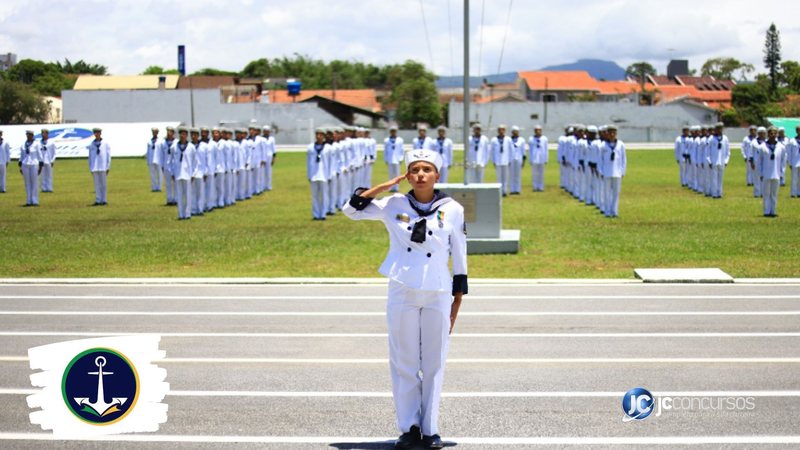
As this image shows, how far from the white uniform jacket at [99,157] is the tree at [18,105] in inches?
1753

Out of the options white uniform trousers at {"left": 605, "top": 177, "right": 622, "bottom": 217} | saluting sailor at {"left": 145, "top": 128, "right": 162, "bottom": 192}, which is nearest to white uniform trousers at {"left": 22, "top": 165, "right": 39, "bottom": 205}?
saluting sailor at {"left": 145, "top": 128, "right": 162, "bottom": 192}

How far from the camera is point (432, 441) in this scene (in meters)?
7.54

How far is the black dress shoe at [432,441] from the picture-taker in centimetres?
753

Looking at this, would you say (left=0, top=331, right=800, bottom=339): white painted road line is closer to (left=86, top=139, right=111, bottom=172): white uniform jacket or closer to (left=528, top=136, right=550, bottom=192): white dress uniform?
(left=86, top=139, right=111, bottom=172): white uniform jacket

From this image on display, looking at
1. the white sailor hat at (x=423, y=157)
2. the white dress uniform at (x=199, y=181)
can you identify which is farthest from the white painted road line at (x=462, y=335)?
the white dress uniform at (x=199, y=181)

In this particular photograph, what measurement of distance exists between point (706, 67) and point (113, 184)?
158077 mm

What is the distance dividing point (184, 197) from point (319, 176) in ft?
11.1

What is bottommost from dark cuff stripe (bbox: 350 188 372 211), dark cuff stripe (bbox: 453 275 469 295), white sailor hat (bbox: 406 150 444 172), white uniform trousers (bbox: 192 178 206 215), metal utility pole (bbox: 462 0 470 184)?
white uniform trousers (bbox: 192 178 206 215)

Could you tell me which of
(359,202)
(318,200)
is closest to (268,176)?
(318,200)

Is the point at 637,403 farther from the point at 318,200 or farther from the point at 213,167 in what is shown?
the point at 213,167

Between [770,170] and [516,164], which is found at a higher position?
[770,170]

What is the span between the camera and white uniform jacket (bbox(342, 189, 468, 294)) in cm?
738

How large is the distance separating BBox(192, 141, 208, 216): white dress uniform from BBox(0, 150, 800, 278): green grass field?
0.44m

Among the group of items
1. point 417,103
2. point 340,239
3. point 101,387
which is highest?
point 417,103
